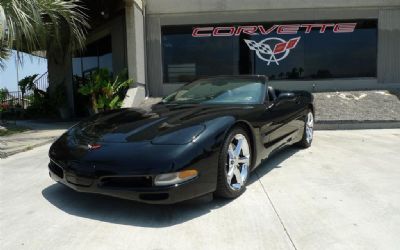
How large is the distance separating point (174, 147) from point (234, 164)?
812 millimetres

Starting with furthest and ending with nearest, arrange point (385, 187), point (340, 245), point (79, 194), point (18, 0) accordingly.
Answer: point (18, 0) → point (385, 187) → point (79, 194) → point (340, 245)

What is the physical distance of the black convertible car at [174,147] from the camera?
3430 millimetres

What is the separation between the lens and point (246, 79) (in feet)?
18.4

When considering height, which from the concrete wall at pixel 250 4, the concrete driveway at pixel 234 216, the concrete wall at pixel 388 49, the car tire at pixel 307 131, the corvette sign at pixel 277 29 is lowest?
the concrete driveway at pixel 234 216

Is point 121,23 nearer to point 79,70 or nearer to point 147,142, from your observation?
point 79,70

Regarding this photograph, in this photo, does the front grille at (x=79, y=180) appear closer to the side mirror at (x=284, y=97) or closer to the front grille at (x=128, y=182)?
the front grille at (x=128, y=182)

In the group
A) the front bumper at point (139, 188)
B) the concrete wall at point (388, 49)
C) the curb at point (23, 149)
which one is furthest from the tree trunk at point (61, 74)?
the front bumper at point (139, 188)

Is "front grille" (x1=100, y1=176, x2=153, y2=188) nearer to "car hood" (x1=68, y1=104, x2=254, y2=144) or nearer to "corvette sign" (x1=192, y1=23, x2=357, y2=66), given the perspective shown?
"car hood" (x1=68, y1=104, x2=254, y2=144)

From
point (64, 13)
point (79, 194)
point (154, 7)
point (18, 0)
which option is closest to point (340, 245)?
point (79, 194)

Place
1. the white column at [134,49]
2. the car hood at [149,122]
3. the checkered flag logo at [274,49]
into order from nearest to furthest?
the car hood at [149,122]
the white column at [134,49]
the checkered flag logo at [274,49]

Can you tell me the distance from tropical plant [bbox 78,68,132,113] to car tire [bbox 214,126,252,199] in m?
6.51

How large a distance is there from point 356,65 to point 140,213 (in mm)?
11673

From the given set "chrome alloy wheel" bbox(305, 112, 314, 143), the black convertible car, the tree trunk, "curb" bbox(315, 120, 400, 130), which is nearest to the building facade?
the tree trunk

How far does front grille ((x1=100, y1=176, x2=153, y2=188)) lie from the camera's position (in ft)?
11.2
